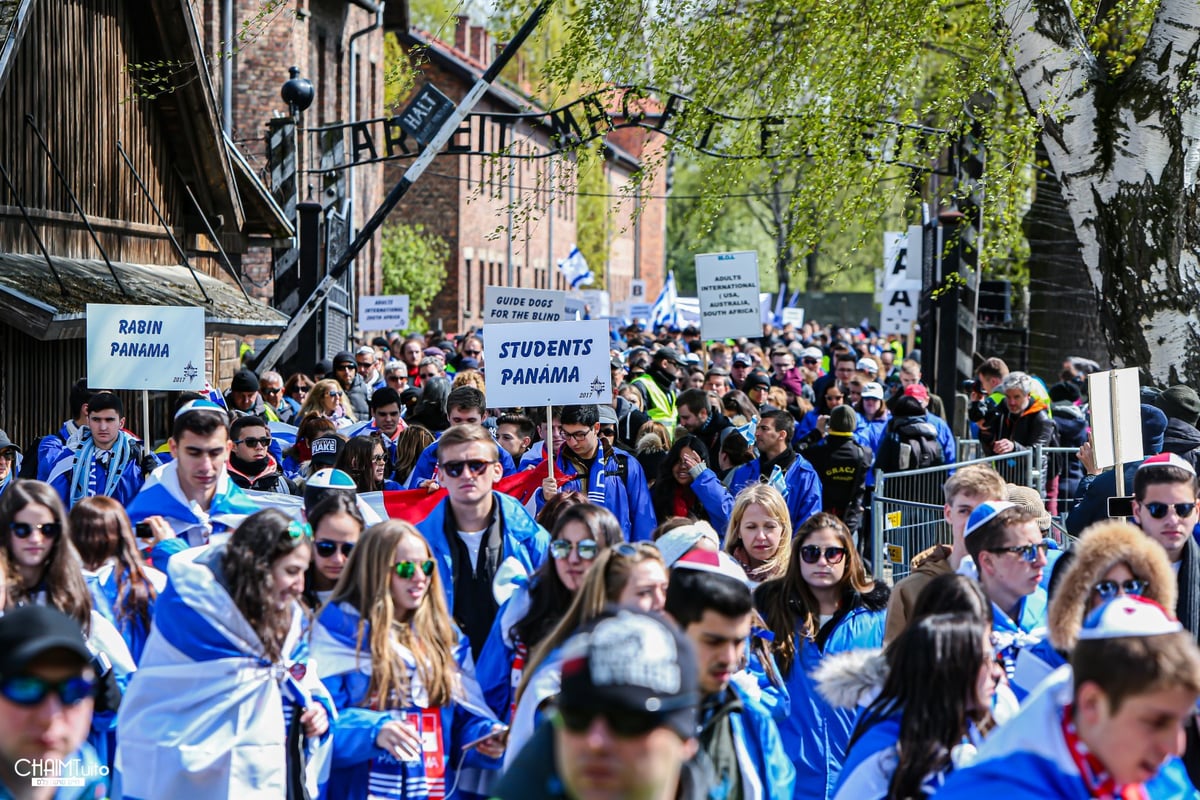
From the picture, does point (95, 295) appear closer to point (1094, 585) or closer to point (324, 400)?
point (324, 400)

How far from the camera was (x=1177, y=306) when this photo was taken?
11.6 m

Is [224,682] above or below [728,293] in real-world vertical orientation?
below

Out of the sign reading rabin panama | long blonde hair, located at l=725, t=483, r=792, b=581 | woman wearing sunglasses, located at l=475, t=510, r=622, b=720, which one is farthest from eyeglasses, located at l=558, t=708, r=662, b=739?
the sign reading rabin panama

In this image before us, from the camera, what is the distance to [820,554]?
6168 mm

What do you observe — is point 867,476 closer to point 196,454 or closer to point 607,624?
point 196,454

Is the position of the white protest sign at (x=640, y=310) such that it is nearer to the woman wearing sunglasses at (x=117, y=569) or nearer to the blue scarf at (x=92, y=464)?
the blue scarf at (x=92, y=464)

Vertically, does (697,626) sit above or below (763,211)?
below

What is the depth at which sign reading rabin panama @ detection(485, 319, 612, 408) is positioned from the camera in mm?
9844

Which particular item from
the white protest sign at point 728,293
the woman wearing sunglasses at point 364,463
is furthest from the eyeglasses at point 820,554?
the white protest sign at point 728,293

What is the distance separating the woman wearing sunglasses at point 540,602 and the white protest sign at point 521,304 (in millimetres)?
10040

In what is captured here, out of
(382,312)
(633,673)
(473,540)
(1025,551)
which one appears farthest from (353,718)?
(382,312)

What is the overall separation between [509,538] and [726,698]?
8.06ft

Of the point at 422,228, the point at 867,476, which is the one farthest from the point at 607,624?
the point at 422,228

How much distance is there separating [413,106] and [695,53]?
6.96m
